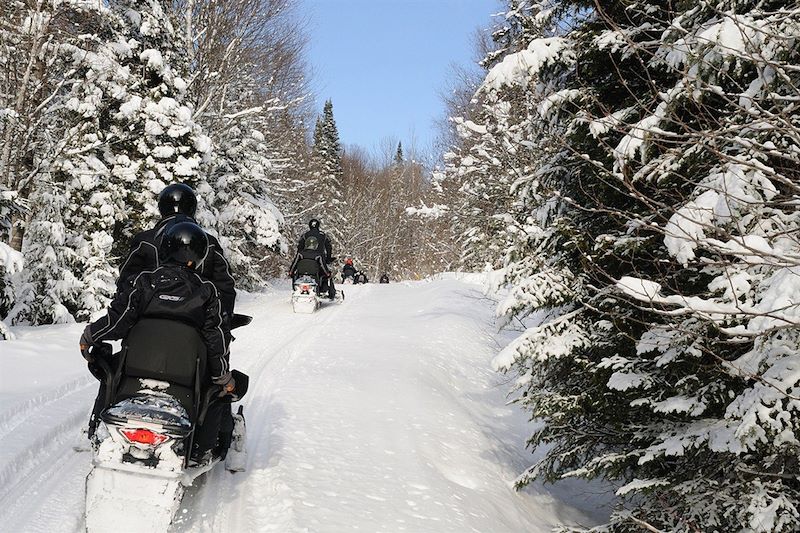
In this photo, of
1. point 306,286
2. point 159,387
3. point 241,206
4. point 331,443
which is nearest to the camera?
point 159,387

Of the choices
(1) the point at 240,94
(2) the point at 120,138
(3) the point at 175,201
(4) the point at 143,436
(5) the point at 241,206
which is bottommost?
→ (4) the point at 143,436

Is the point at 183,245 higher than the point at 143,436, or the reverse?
the point at 183,245

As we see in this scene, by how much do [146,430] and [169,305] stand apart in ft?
2.41

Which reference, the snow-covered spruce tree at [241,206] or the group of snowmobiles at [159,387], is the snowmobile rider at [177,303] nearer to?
the group of snowmobiles at [159,387]

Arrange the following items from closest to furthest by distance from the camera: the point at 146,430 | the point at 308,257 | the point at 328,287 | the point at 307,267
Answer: the point at 146,430 < the point at 307,267 < the point at 308,257 < the point at 328,287

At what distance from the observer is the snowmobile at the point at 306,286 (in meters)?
13.0

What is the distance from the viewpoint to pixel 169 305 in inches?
137

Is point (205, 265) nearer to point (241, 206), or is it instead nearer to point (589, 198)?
point (589, 198)

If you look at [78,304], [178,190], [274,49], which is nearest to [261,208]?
[274,49]

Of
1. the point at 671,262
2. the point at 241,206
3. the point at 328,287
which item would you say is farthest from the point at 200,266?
the point at 241,206

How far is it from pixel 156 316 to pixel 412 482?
2659 mm

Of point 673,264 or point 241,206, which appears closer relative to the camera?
point 673,264

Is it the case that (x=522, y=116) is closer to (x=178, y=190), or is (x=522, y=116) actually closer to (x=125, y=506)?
(x=178, y=190)

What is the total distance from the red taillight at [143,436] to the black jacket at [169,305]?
62cm
